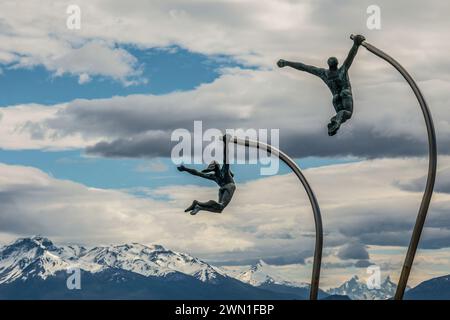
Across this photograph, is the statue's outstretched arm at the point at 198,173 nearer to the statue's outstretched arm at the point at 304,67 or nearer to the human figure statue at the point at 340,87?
the statue's outstretched arm at the point at 304,67

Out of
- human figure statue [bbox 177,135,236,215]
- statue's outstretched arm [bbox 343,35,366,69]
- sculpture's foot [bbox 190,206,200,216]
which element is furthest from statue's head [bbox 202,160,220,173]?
statue's outstretched arm [bbox 343,35,366,69]

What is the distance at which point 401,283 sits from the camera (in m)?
42.9

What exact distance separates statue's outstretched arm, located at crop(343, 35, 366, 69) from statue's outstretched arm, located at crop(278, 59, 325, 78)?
1046 millimetres

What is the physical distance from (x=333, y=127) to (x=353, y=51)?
10.0 feet

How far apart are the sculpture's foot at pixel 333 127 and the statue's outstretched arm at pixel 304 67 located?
2.27 m

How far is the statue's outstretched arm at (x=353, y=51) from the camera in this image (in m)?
41.4

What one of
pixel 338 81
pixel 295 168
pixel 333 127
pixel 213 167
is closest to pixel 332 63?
pixel 338 81

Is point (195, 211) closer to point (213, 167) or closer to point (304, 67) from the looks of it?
point (213, 167)

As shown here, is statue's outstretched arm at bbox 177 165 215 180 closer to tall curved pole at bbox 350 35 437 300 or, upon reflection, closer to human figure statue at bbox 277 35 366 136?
human figure statue at bbox 277 35 366 136

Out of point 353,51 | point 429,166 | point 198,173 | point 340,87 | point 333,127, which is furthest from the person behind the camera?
point 198,173

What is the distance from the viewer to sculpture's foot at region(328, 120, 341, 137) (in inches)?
1633

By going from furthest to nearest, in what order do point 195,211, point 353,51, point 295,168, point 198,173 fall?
point 198,173
point 195,211
point 295,168
point 353,51

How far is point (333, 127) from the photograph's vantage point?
41.6 m
